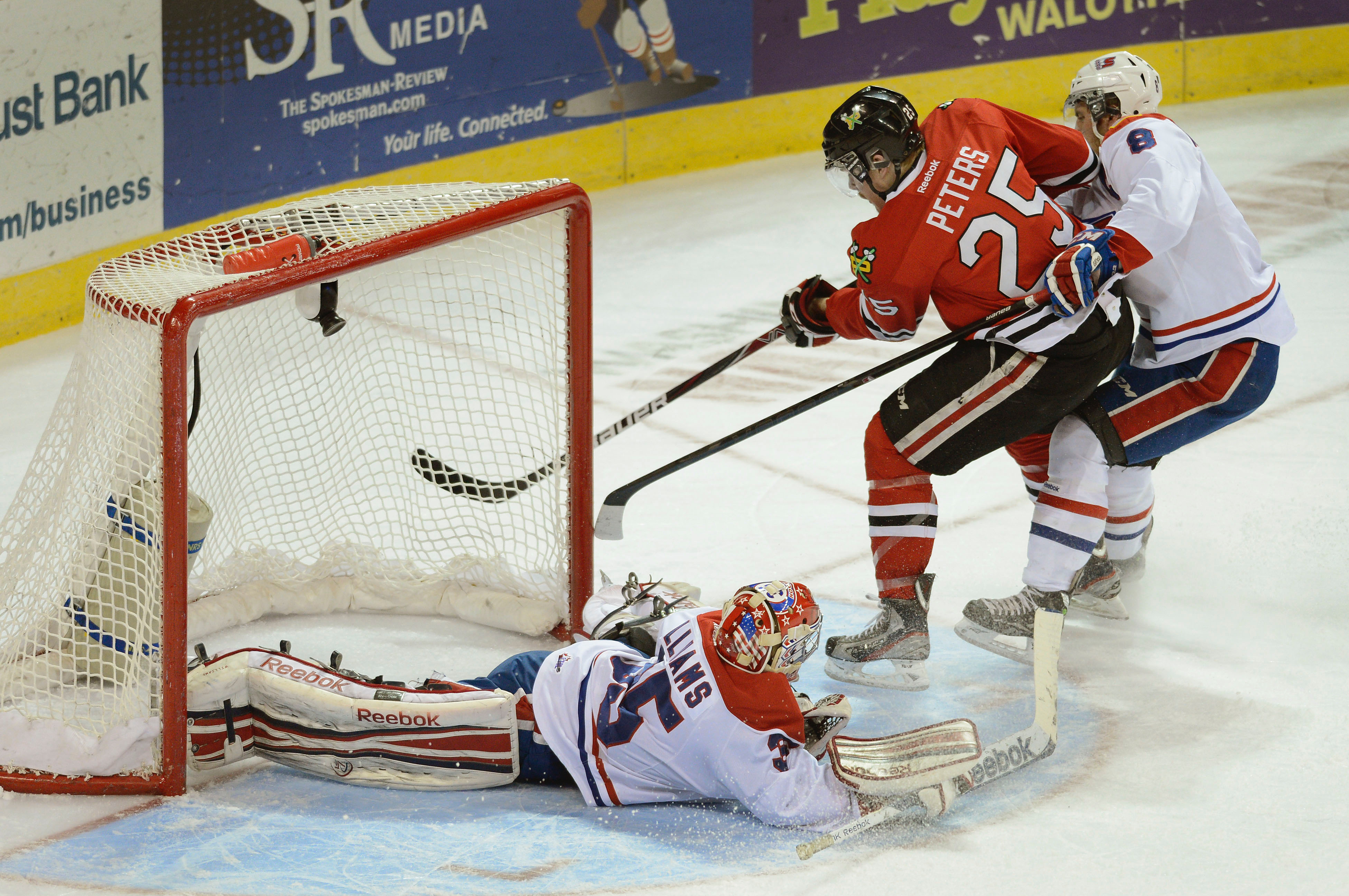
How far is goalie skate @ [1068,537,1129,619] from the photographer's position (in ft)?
11.7

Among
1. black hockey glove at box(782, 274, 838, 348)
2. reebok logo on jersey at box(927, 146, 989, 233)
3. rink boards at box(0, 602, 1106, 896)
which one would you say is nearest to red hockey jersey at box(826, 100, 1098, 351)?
reebok logo on jersey at box(927, 146, 989, 233)

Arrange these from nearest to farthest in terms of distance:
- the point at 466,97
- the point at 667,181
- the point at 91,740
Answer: the point at 91,740
the point at 466,97
the point at 667,181

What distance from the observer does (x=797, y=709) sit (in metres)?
2.59

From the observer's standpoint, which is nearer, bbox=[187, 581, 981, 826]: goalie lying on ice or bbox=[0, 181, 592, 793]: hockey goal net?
bbox=[187, 581, 981, 826]: goalie lying on ice

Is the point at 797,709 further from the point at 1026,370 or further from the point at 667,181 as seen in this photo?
the point at 667,181

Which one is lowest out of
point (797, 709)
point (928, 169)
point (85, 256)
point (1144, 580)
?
point (1144, 580)

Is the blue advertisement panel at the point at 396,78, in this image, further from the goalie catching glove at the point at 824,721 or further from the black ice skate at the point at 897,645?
the goalie catching glove at the point at 824,721

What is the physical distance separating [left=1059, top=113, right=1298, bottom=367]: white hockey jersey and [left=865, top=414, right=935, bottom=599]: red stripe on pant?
1.95ft

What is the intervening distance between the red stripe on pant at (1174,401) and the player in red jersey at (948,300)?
194mm

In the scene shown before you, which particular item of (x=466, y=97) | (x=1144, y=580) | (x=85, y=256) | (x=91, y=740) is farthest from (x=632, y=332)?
(x=91, y=740)

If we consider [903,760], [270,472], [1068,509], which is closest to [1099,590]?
[1068,509]

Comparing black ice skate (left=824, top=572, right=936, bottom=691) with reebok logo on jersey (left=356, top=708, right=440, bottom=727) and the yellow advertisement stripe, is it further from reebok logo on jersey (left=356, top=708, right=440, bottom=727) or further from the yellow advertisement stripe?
the yellow advertisement stripe

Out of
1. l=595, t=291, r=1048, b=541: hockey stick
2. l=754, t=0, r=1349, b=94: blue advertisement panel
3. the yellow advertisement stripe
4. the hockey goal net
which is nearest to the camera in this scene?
the hockey goal net

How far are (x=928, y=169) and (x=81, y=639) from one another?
183cm
